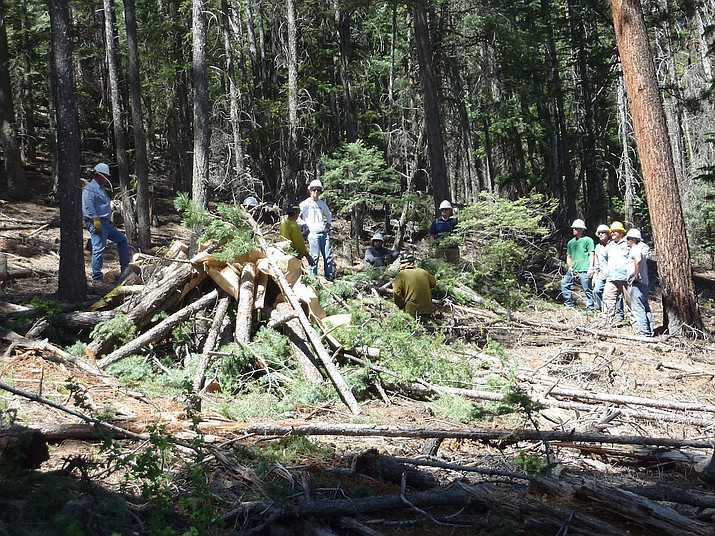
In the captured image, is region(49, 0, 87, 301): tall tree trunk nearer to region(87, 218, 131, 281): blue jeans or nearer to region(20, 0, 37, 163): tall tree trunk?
region(87, 218, 131, 281): blue jeans

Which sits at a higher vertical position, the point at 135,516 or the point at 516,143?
the point at 516,143

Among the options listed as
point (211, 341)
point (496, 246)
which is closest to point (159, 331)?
point (211, 341)

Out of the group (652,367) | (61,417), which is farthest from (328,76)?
(61,417)

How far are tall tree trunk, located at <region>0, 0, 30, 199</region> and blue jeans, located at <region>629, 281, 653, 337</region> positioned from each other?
59.1 ft

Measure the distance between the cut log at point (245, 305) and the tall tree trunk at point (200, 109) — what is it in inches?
230

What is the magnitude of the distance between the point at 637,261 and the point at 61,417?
9.70m

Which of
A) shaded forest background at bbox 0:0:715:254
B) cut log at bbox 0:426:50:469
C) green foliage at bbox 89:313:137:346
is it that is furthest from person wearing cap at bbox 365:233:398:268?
cut log at bbox 0:426:50:469

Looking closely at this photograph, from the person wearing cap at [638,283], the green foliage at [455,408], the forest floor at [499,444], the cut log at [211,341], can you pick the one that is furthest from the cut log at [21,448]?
the person wearing cap at [638,283]

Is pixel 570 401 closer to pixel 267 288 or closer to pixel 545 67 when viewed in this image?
pixel 267 288

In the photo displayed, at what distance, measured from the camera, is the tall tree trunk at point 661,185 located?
1208 cm

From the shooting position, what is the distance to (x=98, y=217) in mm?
11375

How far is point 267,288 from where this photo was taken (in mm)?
9242

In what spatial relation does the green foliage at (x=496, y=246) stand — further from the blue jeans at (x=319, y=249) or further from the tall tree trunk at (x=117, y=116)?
the tall tree trunk at (x=117, y=116)

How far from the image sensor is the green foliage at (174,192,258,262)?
9000 mm
